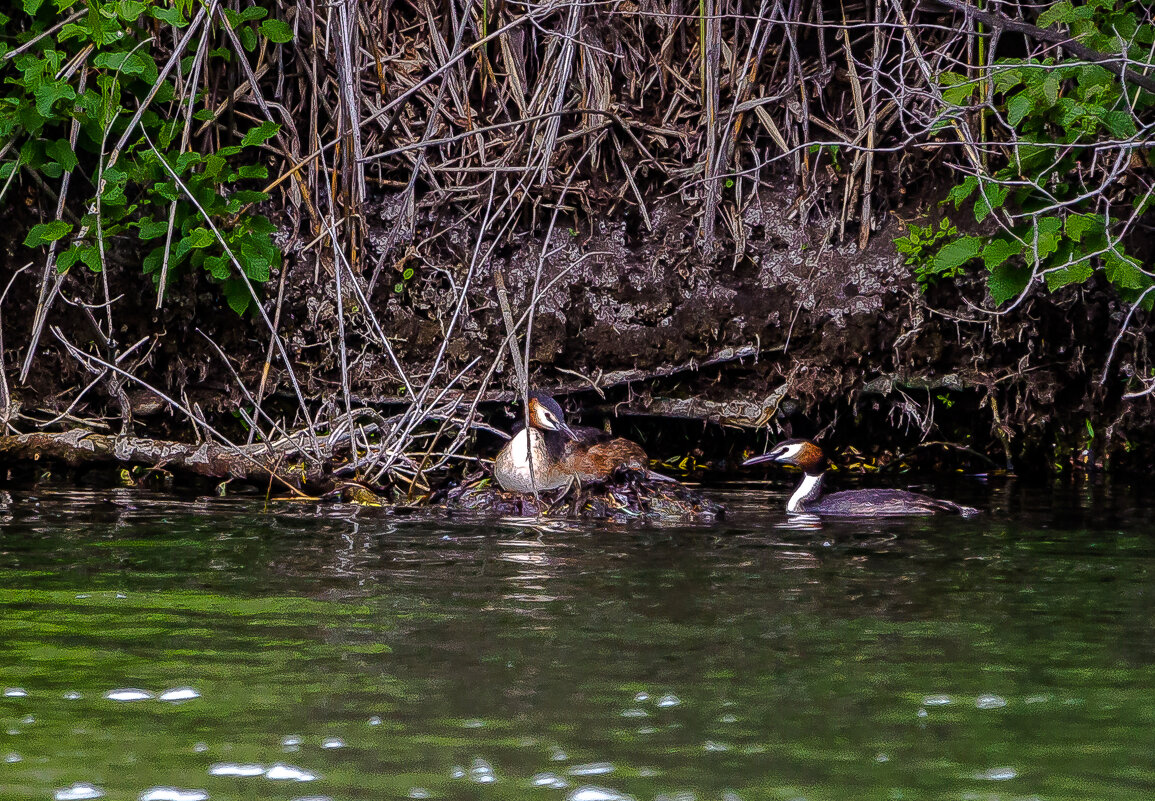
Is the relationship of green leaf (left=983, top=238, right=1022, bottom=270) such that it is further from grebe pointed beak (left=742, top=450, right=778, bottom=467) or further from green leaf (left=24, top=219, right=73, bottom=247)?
green leaf (left=24, top=219, right=73, bottom=247)

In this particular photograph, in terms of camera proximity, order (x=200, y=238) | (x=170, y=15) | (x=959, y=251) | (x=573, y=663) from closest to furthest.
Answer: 1. (x=573, y=663)
2. (x=959, y=251)
3. (x=170, y=15)
4. (x=200, y=238)

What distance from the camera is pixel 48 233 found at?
24.7 feet

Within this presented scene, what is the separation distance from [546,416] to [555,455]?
0.73 ft

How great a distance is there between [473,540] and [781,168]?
3.79 m

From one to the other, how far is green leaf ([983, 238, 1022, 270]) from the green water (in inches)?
60.0

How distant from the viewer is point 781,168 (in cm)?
855

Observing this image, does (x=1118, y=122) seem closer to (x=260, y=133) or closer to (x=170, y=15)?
(x=260, y=133)

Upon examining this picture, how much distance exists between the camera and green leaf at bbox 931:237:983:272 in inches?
281

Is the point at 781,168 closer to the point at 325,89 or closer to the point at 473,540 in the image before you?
the point at 325,89

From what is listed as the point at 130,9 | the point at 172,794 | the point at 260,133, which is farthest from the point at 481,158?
the point at 172,794

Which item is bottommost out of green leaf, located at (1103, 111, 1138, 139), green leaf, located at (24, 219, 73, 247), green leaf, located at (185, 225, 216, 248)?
green leaf, located at (185, 225, 216, 248)

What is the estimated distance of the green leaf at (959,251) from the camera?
7.15 meters

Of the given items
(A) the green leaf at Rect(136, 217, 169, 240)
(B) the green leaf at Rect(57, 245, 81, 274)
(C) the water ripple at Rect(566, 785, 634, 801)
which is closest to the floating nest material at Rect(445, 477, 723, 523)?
(A) the green leaf at Rect(136, 217, 169, 240)

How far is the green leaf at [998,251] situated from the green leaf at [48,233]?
496 cm
